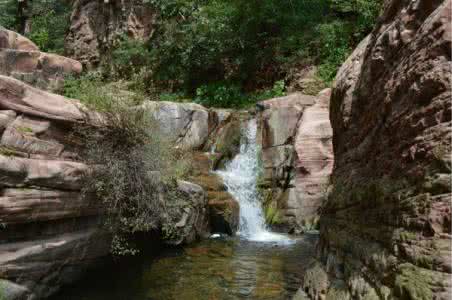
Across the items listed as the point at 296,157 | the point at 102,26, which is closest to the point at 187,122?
the point at 296,157

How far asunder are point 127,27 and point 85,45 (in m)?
3.04

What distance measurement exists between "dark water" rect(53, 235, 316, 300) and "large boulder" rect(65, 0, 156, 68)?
1676 cm

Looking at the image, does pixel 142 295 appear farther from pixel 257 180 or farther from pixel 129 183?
pixel 257 180

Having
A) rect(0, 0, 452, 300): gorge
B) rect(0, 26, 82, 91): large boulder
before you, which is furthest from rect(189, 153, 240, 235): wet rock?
rect(0, 26, 82, 91): large boulder

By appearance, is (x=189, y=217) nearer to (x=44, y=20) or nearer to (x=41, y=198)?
(x=41, y=198)

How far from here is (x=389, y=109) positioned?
4293 mm

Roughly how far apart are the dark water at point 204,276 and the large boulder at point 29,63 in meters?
6.28

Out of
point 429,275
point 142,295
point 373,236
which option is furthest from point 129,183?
point 429,275

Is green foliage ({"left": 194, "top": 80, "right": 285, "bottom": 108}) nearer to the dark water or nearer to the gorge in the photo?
the gorge

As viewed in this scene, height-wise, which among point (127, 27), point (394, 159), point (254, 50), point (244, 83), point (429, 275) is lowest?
point (429, 275)

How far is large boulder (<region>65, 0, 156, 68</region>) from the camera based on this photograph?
948 inches

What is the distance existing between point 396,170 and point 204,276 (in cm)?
493

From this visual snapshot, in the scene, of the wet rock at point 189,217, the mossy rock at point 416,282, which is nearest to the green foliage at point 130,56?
the wet rock at point 189,217

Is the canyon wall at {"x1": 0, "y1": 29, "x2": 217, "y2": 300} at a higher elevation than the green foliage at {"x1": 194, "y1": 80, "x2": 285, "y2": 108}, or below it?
below
